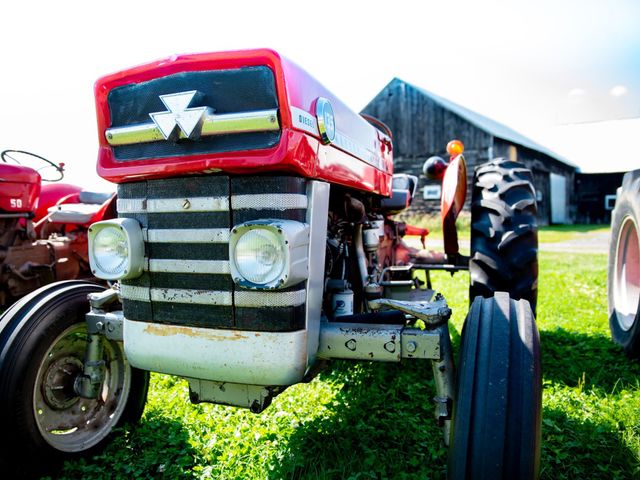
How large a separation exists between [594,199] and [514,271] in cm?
2592

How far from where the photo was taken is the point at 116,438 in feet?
8.05

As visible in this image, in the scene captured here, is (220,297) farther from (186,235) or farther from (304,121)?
(304,121)

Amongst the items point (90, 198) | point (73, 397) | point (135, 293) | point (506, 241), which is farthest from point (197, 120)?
point (90, 198)

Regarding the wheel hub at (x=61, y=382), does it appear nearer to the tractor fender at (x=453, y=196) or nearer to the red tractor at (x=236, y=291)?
the red tractor at (x=236, y=291)

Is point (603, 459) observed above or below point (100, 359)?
below

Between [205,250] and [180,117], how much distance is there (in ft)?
1.52

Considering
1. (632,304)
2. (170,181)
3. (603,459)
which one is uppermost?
(170,181)

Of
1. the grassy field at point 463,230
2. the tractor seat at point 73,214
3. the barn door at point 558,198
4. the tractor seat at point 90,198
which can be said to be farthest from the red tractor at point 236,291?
the barn door at point 558,198

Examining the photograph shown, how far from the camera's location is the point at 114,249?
6.34 ft

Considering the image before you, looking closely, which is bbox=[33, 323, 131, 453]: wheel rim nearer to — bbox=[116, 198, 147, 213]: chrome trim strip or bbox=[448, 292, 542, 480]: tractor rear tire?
bbox=[116, 198, 147, 213]: chrome trim strip

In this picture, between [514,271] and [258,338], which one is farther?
[514,271]

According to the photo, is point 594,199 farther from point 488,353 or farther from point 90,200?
point 488,353

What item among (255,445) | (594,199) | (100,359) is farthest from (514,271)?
(594,199)

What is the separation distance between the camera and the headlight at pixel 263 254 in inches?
65.7
